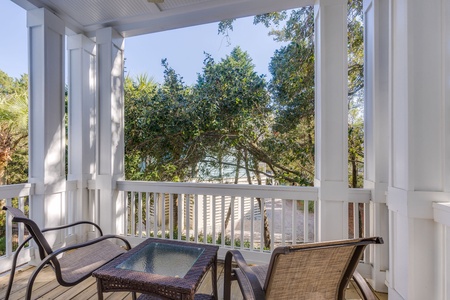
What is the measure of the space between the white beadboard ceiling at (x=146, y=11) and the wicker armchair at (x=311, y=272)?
2.61m

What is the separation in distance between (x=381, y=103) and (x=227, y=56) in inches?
96.8

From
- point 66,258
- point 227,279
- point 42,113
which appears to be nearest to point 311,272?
point 227,279

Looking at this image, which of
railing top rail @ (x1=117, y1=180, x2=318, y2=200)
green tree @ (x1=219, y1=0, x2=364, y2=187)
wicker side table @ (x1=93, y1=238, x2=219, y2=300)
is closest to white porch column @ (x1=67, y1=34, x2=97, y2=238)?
railing top rail @ (x1=117, y1=180, x2=318, y2=200)

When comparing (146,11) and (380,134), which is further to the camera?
(146,11)

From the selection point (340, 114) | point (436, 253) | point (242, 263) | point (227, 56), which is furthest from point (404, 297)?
point (227, 56)

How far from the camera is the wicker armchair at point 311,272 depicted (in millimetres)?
1212

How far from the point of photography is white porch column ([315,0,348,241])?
2336 mm

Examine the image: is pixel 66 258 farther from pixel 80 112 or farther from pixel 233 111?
pixel 233 111

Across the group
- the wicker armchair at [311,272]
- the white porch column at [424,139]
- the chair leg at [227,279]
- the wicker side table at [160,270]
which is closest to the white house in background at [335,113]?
the white porch column at [424,139]

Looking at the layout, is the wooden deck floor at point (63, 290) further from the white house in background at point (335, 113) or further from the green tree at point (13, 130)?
the green tree at point (13, 130)

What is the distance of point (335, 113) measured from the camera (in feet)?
7.72

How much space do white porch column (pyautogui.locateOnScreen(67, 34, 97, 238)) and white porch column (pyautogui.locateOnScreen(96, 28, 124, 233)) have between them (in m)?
0.21

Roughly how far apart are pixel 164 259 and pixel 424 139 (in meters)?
2.06

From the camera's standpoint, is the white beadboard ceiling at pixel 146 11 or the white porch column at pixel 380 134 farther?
the white beadboard ceiling at pixel 146 11
